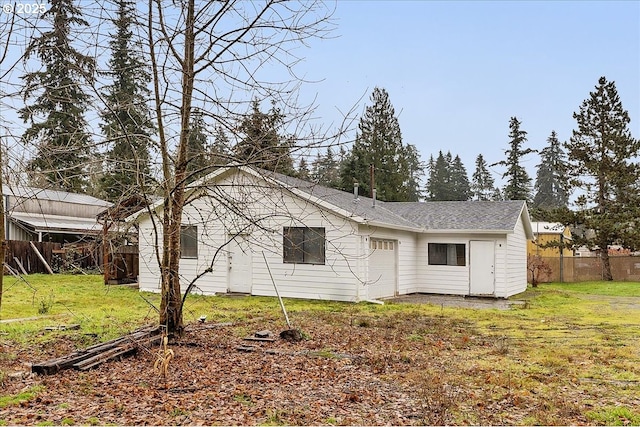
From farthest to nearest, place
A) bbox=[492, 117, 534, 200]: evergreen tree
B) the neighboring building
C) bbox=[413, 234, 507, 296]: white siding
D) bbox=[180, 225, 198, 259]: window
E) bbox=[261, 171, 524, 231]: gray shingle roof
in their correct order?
bbox=[492, 117, 534, 200]: evergreen tree → the neighboring building → bbox=[413, 234, 507, 296]: white siding → bbox=[180, 225, 198, 259]: window → bbox=[261, 171, 524, 231]: gray shingle roof

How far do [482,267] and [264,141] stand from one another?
11.7 metres

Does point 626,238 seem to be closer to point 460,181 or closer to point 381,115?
point 381,115

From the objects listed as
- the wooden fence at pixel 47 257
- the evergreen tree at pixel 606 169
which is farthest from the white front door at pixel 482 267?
the wooden fence at pixel 47 257

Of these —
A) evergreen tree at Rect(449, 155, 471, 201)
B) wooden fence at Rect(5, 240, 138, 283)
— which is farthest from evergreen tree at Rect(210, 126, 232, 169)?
evergreen tree at Rect(449, 155, 471, 201)

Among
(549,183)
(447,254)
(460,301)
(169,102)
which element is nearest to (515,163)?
(447,254)

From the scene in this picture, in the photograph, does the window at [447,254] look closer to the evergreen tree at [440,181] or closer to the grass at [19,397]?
the grass at [19,397]

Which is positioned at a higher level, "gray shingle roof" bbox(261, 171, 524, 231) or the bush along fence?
"gray shingle roof" bbox(261, 171, 524, 231)

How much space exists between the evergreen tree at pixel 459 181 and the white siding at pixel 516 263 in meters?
36.3

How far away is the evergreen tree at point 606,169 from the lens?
24.0 meters

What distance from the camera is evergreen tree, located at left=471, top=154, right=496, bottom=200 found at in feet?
191

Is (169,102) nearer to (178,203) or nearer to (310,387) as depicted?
(178,203)

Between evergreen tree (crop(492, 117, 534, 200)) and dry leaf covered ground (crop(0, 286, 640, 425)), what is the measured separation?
30.1 m

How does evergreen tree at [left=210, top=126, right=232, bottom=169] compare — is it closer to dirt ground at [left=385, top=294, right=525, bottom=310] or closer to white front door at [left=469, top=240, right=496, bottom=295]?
dirt ground at [left=385, top=294, right=525, bottom=310]

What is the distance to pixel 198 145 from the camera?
7.99 meters
